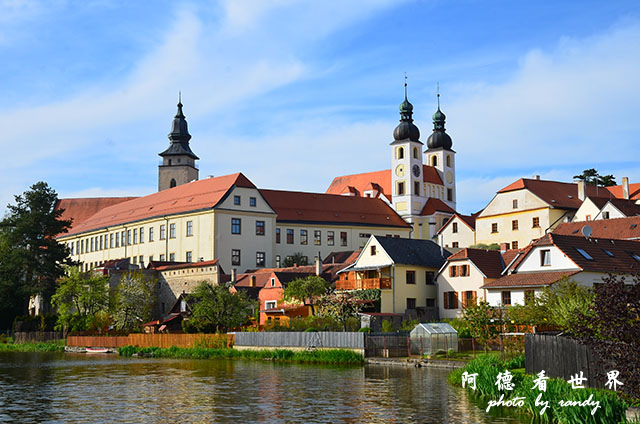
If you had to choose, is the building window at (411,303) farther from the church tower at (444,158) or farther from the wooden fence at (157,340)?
the church tower at (444,158)

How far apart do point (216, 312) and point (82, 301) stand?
21.8m

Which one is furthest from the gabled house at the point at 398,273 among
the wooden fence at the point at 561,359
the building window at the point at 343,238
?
the building window at the point at 343,238

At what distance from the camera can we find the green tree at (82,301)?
79.1 m

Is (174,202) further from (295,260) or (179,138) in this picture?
(179,138)

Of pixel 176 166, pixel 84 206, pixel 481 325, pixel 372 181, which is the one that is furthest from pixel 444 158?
pixel 481 325

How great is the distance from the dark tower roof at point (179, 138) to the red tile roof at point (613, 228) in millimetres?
90122

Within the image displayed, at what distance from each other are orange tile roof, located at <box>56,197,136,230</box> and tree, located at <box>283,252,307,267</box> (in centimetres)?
5698

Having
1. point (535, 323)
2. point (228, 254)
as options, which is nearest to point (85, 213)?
point (228, 254)

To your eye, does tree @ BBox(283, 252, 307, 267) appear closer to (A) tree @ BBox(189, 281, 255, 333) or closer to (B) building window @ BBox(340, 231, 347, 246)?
(B) building window @ BBox(340, 231, 347, 246)

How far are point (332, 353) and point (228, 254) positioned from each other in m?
46.6

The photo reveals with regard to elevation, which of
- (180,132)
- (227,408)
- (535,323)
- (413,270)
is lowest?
(227,408)

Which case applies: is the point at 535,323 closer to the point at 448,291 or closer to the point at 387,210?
the point at 448,291

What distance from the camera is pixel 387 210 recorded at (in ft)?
389

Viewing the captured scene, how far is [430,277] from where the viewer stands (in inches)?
2645
